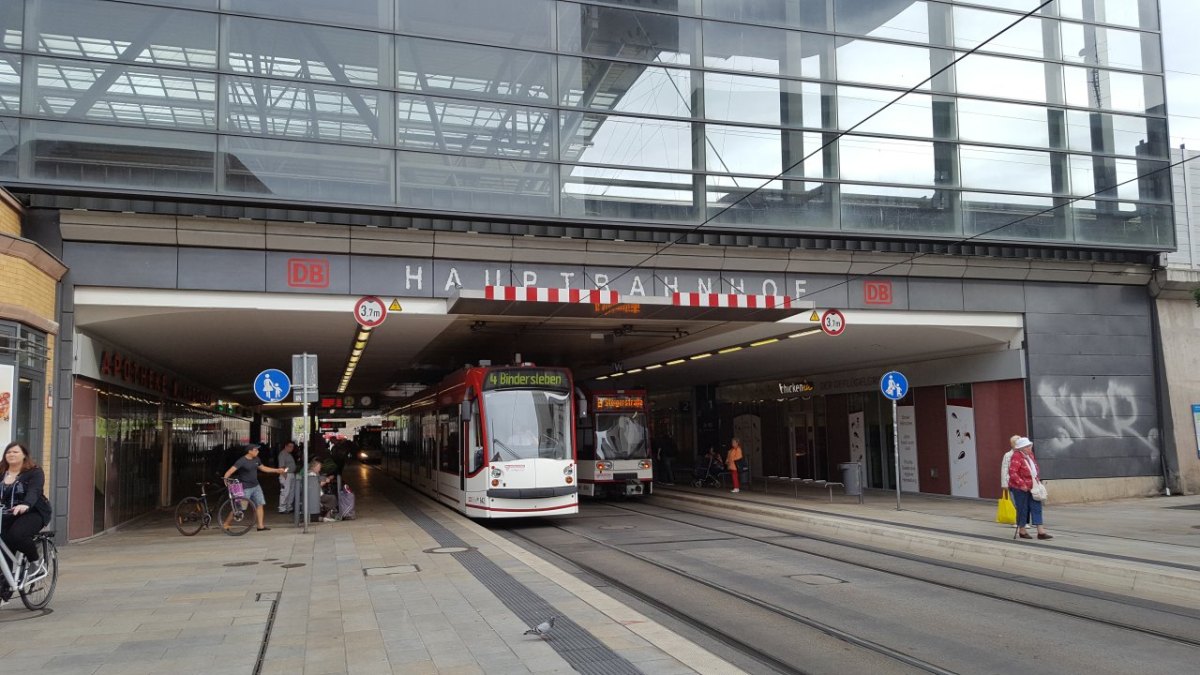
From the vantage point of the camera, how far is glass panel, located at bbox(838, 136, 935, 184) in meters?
19.6

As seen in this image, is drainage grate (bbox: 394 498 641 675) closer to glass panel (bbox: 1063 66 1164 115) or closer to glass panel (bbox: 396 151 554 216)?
glass panel (bbox: 396 151 554 216)

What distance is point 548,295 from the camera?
15766 mm

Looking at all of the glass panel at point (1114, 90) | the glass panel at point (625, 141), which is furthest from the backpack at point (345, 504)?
the glass panel at point (1114, 90)

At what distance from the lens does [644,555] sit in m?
13.6

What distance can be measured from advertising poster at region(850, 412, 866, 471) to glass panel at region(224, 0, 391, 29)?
17261mm

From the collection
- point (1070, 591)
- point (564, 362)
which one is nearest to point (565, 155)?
point (1070, 591)

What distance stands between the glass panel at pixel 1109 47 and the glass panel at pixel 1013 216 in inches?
156

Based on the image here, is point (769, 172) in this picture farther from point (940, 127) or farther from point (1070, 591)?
point (1070, 591)

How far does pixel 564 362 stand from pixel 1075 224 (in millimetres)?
16710

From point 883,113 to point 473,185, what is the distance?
9.44 meters

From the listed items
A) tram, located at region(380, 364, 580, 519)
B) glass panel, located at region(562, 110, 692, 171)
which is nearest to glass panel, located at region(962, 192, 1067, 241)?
glass panel, located at region(562, 110, 692, 171)

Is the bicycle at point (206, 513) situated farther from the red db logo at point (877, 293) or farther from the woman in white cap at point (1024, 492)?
the red db logo at point (877, 293)

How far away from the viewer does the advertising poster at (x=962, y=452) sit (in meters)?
21.4

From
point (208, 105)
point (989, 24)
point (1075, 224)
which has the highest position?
point (989, 24)
